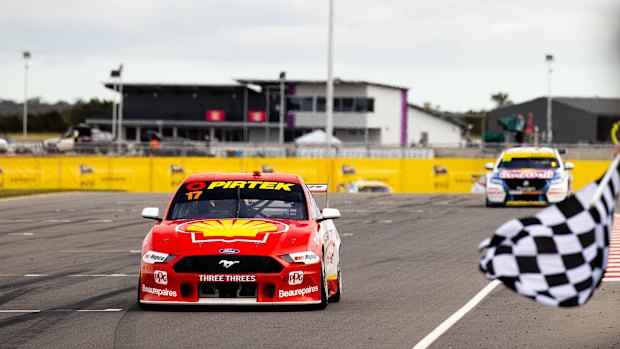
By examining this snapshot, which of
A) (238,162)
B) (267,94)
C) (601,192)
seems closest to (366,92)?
(267,94)

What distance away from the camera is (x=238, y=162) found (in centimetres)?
4841

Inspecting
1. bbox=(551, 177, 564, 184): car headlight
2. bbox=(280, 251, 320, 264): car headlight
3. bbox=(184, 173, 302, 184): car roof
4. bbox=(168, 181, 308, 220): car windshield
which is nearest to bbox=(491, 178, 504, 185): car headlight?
bbox=(551, 177, 564, 184): car headlight

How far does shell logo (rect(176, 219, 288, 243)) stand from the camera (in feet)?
40.7

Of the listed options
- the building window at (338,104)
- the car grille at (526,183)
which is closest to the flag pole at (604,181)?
the car grille at (526,183)

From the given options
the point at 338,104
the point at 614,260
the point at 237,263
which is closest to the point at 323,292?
the point at 237,263

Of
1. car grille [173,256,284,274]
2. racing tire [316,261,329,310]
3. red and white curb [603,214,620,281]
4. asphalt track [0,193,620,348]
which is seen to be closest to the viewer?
asphalt track [0,193,620,348]

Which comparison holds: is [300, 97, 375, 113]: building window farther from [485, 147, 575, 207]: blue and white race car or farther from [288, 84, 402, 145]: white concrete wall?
[485, 147, 575, 207]: blue and white race car

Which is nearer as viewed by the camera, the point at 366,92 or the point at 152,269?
the point at 152,269

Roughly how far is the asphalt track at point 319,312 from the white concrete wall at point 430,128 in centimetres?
8760

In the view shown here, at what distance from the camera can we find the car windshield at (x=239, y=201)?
13508mm

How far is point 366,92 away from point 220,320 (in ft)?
314

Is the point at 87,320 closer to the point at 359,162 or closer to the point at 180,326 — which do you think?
the point at 180,326

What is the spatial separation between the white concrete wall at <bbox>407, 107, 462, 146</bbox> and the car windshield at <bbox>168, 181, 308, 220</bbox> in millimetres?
97721

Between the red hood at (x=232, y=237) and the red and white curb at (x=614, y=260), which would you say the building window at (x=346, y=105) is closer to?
the red and white curb at (x=614, y=260)
